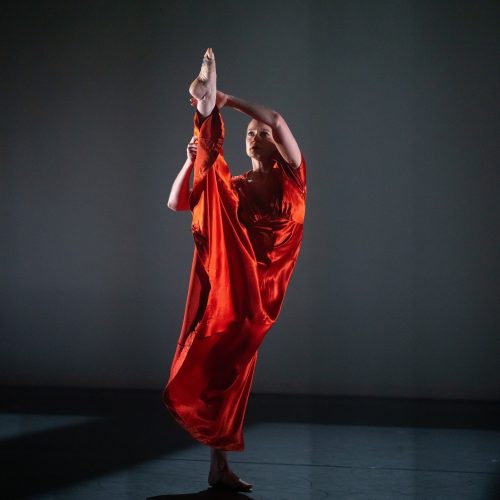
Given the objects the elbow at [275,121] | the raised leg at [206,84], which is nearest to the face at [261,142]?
the elbow at [275,121]

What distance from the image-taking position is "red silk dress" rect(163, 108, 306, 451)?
249 centimetres

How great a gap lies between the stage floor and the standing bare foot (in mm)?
36

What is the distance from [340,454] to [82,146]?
8.53ft

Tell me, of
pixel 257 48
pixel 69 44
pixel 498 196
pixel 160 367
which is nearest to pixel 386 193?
pixel 498 196

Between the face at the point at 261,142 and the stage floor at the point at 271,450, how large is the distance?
43.5 inches

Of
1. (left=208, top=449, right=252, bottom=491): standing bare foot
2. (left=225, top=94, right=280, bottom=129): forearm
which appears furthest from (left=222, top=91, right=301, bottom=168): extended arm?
(left=208, top=449, right=252, bottom=491): standing bare foot

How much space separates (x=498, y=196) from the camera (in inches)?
169

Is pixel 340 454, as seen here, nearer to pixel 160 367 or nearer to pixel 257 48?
pixel 160 367

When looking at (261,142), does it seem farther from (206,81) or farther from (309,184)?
(309,184)

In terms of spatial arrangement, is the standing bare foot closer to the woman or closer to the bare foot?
the woman

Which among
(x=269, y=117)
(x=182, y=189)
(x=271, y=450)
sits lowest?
(x=271, y=450)

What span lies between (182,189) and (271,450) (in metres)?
1.16

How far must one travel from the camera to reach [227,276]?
2523mm

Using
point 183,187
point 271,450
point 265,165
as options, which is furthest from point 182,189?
point 271,450
